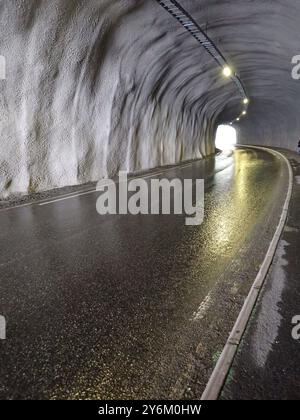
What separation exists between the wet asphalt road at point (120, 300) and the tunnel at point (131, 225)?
0.7 inches

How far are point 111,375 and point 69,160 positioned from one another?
9532 millimetres

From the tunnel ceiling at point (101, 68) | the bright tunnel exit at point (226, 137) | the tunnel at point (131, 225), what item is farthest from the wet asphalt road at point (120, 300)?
the bright tunnel exit at point (226, 137)

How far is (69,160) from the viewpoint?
1118 centimetres

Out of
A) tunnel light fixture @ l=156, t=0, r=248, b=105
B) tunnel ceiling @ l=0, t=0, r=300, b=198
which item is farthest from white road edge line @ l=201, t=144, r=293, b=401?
tunnel light fixture @ l=156, t=0, r=248, b=105

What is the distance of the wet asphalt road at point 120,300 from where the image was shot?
2438 millimetres

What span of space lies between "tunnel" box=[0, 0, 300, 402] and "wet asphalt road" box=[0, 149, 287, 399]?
2 centimetres

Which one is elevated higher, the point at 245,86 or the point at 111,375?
the point at 245,86

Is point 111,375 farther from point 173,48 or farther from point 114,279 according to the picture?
point 173,48

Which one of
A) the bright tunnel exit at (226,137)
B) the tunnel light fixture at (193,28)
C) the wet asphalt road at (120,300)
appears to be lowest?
the wet asphalt road at (120,300)

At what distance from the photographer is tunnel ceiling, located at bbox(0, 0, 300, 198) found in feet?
28.5

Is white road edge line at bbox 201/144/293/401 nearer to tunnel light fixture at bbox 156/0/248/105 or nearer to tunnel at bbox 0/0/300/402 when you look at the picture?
tunnel at bbox 0/0/300/402

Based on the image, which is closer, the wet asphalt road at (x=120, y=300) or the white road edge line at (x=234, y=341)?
the white road edge line at (x=234, y=341)

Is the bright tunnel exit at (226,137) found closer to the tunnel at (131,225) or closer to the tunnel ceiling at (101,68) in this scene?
the tunnel at (131,225)
